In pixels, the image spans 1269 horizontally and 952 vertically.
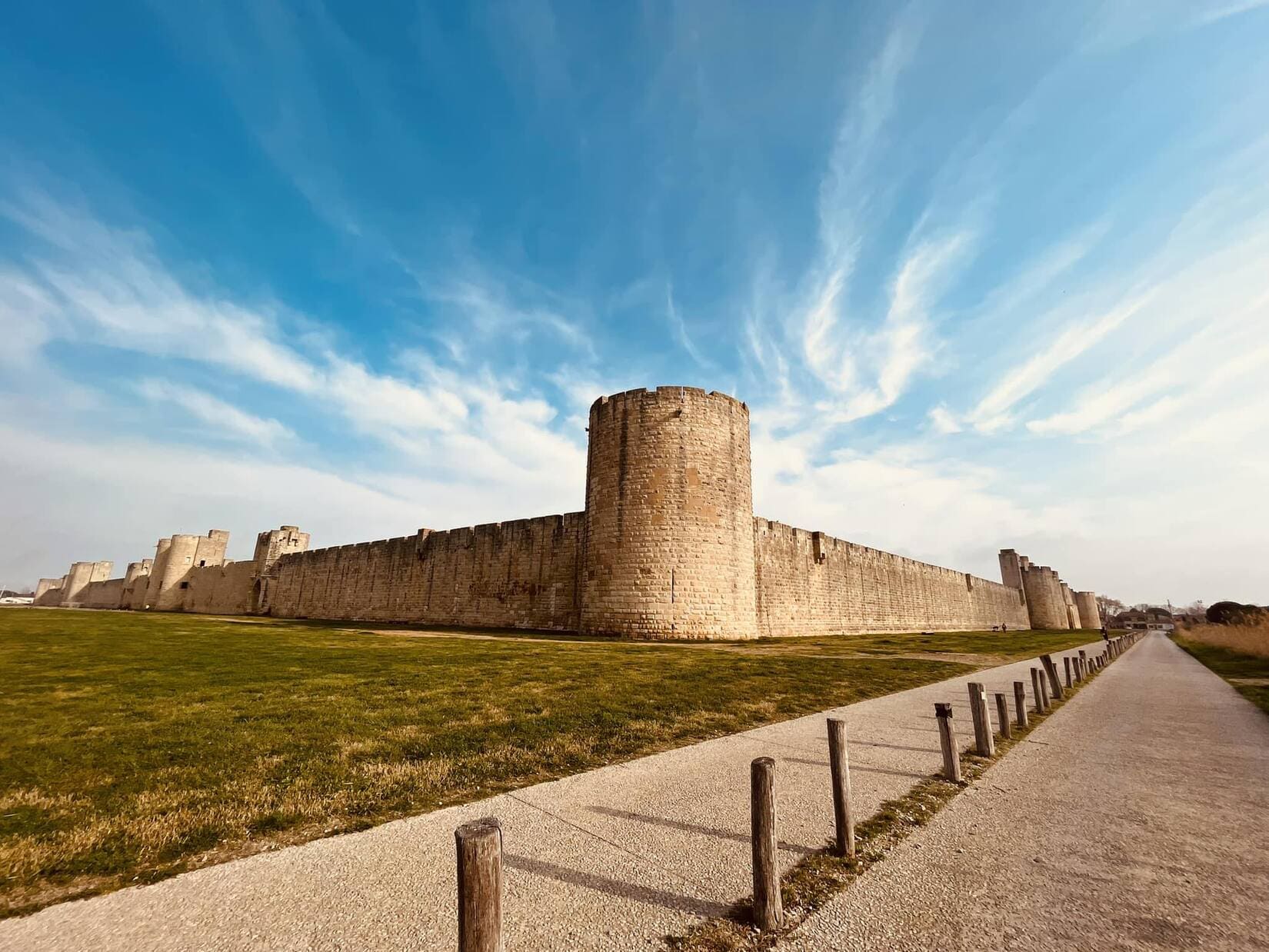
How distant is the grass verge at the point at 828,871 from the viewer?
2604 millimetres

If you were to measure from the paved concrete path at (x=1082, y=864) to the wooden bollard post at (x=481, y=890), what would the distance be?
149 cm

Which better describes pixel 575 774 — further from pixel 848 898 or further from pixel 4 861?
pixel 4 861

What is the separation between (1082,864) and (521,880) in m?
3.50

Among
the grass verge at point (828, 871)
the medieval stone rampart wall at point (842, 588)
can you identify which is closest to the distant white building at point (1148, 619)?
the medieval stone rampart wall at point (842, 588)

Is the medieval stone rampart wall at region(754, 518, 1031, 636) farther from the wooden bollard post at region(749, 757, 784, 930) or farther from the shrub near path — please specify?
the wooden bollard post at region(749, 757, 784, 930)

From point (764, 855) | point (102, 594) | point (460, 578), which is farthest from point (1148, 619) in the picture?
point (102, 594)

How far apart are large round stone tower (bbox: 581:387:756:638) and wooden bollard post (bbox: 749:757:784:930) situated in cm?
1660

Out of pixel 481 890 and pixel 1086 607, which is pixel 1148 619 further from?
pixel 481 890

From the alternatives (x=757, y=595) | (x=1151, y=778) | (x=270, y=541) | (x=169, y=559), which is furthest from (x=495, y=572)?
(x=169, y=559)

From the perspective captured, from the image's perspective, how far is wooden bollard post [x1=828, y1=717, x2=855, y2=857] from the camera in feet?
11.7

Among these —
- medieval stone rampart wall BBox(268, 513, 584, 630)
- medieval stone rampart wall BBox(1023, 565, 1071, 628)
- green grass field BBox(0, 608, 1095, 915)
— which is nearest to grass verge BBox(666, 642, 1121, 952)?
green grass field BBox(0, 608, 1095, 915)

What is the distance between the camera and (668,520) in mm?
20219

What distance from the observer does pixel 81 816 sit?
3.65 m

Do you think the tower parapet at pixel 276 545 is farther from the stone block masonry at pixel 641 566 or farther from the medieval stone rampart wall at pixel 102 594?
the medieval stone rampart wall at pixel 102 594
